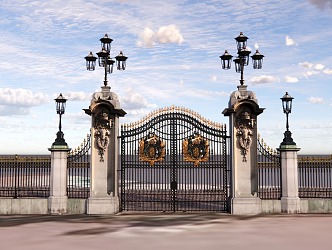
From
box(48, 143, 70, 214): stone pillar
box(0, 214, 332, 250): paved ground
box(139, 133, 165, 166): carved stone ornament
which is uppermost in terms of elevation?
box(139, 133, 165, 166): carved stone ornament

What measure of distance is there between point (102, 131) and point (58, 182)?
3106 millimetres

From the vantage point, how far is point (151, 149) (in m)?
17.5

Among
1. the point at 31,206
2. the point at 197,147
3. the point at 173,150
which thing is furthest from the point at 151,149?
the point at 31,206

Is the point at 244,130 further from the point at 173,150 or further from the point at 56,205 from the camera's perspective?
the point at 56,205

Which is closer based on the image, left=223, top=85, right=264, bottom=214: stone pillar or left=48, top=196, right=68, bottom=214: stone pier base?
left=223, top=85, right=264, bottom=214: stone pillar

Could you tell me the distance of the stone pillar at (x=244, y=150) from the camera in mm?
16766

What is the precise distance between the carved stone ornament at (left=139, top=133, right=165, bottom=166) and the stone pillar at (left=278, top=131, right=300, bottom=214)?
5.59 meters

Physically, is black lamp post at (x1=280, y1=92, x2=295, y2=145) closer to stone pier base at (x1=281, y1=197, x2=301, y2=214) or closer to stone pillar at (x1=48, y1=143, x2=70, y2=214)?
stone pier base at (x1=281, y1=197, x2=301, y2=214)

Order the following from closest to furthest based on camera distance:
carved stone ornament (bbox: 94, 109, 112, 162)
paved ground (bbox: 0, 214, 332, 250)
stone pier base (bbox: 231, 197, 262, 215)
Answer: paved ground (bbox: 0, 214, 332, 250)
stone pier base (bbox: 231, 197, 262, 215)
carved stone ornament (bbox: 94, 109, 112, 162)

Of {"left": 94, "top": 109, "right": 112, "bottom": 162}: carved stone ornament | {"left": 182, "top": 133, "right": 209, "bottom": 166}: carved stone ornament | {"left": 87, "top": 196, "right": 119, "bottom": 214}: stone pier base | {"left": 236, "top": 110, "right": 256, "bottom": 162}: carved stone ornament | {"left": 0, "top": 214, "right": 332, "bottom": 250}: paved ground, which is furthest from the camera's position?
{"left": 182, "top": 133, "right": 209, "bottom": 166}: carved stone ornament

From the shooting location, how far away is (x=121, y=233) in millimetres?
12719

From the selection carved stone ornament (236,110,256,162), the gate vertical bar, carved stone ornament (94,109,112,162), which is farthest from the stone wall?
carved stone ornament (236,110,256,162)

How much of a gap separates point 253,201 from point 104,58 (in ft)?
31.6

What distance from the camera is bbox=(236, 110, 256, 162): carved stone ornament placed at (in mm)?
17016
